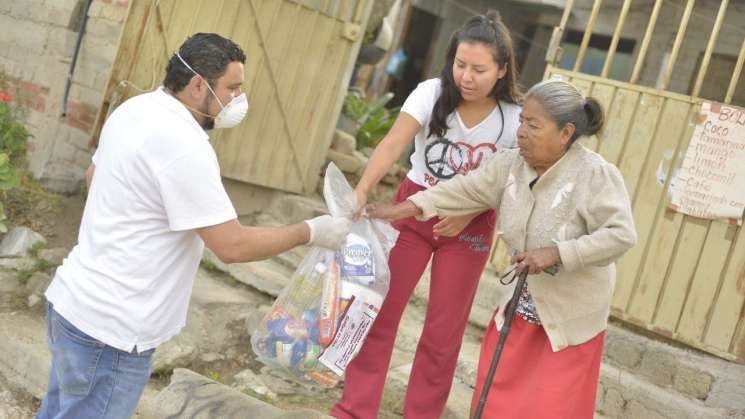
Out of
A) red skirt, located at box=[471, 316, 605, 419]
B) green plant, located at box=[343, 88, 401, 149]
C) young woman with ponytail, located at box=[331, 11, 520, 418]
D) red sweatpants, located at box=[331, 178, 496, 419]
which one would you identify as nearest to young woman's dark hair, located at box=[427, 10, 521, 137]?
young woman with ponytail, located at box=[331, 11, 520, 418]

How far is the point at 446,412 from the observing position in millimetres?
4086

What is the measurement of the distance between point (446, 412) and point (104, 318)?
224 cm

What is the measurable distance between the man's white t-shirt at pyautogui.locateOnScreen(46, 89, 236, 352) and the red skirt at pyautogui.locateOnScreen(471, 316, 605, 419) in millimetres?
1265

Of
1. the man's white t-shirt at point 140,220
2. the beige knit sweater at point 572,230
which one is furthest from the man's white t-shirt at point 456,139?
the man's white t-shirt at point 140,220

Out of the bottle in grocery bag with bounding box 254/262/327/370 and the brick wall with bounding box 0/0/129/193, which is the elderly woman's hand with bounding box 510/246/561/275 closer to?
the bottle in grocery bag with bounding box 254/262/327/370

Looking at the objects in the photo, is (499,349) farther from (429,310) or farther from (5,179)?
(5,179)

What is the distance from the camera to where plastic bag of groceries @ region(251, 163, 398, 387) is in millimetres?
3043

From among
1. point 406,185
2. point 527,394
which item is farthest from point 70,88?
point 527,394

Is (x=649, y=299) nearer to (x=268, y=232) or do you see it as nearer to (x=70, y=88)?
(x=268, y=232)

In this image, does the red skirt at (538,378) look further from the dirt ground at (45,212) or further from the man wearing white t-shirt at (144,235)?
the dirt ground at (45,212)

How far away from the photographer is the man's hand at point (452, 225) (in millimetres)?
3260

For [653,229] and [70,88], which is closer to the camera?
[653,229]

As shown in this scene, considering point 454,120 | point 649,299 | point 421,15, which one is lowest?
point 649,299

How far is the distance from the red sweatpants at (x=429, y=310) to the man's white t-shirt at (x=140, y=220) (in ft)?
3.84
